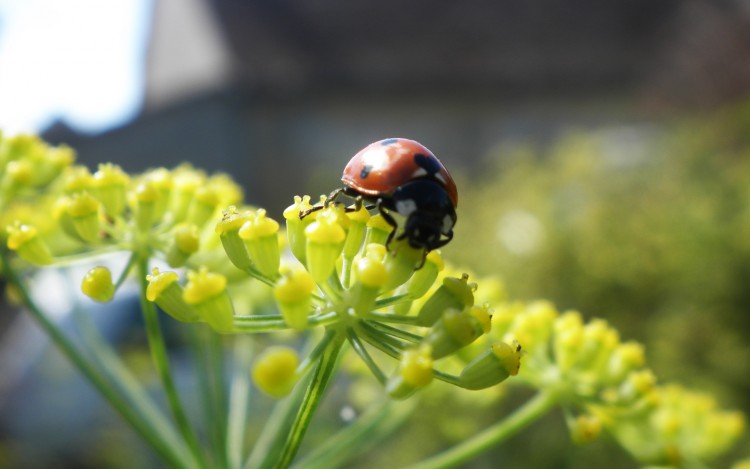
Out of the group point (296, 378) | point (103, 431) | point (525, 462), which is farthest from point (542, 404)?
point (103, 431)

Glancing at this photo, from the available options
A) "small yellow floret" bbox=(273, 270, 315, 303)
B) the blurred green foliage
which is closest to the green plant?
"small yellow floret" bbox=(273, 270, 315, 303)

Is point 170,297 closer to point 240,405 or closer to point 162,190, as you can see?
point 162,190

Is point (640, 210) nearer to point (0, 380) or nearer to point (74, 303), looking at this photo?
point (74, 303)

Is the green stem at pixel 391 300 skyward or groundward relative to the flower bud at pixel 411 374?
skyward

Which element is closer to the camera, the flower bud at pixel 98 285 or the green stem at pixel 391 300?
the green stem at pixel 391 300

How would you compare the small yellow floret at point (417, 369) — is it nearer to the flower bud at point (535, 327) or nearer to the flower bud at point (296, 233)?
the flower bud at point (296, 233)

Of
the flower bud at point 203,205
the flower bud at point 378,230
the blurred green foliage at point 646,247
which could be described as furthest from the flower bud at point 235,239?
the blurred green foliage at point 646,247
